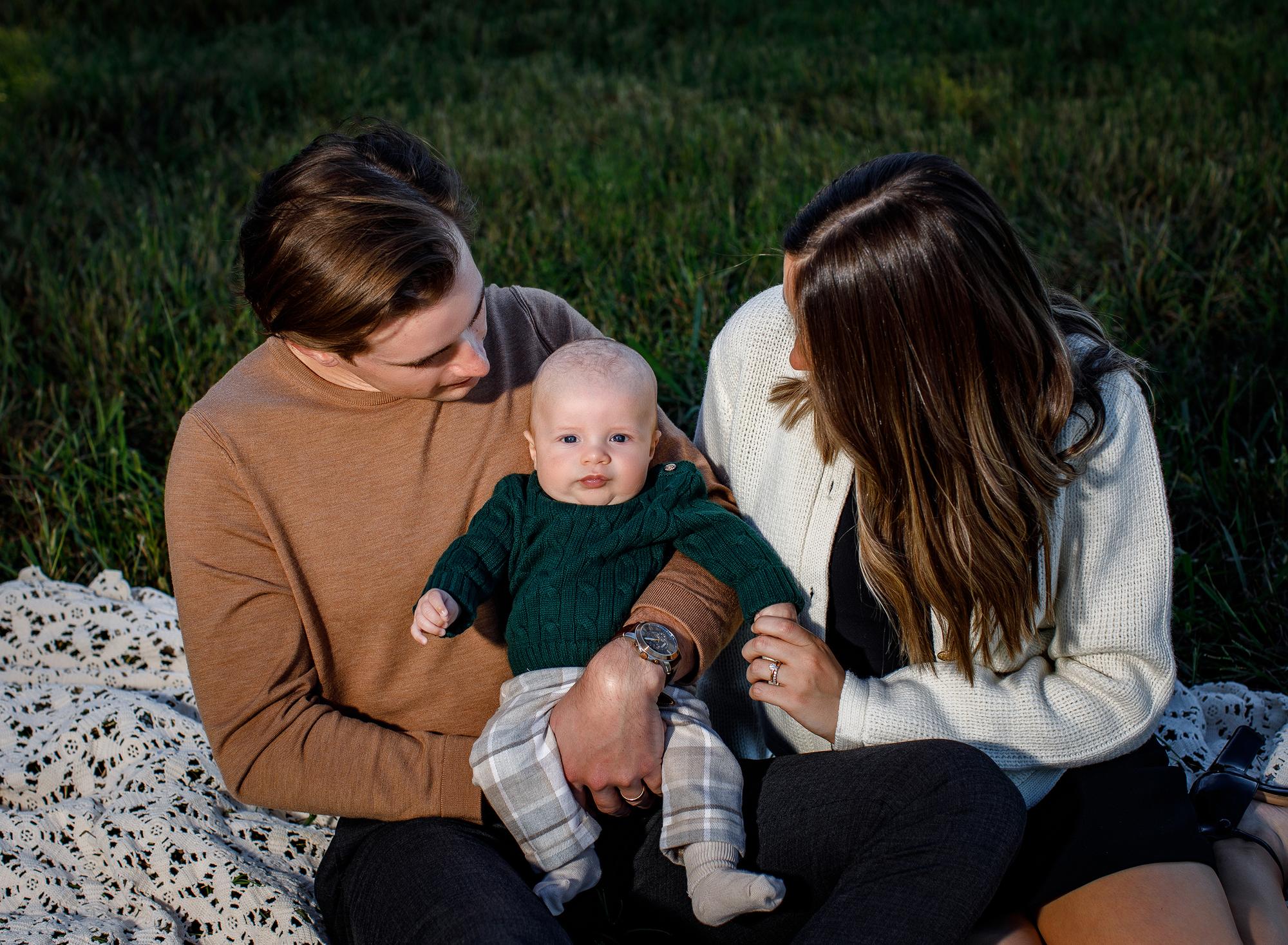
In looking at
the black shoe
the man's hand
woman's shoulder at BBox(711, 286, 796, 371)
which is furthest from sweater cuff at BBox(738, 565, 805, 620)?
the black shoe

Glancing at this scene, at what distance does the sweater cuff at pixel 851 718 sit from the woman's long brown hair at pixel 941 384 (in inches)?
7.1

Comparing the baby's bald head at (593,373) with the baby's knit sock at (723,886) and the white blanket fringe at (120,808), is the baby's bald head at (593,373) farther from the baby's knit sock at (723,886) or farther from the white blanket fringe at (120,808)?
the white blanket fringe at (120,808)

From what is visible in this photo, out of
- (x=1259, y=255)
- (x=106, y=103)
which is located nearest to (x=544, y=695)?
(x=1259, y=255)

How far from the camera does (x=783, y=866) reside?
212cm

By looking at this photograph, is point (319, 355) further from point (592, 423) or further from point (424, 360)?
point (592, 423)

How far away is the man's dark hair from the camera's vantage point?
78.6 inches

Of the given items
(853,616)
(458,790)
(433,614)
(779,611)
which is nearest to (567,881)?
(458,790)

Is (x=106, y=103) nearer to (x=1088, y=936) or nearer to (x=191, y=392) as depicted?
(x=191, y=392)

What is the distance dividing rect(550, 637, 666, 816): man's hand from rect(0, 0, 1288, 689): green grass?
1350 mm

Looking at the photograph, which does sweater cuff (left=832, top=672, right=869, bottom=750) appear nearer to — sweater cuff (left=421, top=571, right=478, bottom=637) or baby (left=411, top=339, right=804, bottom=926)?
baby (left=411, top=339, right=804, bottom=926)

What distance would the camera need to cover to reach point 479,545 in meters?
2.24

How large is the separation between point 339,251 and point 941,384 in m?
1.12

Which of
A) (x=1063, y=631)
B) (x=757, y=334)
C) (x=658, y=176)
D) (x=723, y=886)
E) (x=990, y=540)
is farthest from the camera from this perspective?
(x=658, y=176)

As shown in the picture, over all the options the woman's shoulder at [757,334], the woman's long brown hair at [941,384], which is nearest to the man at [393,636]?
the woman's long brown hair at [941,384]
